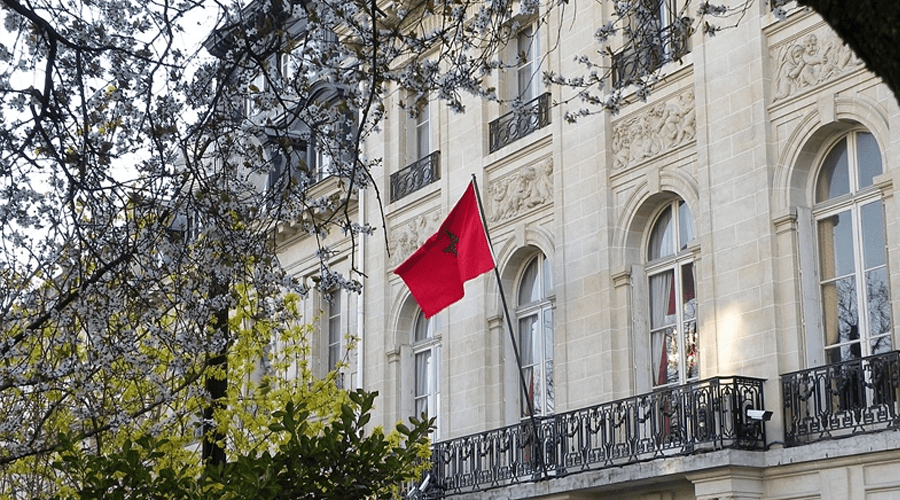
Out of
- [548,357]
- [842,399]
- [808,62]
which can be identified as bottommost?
[842,399]

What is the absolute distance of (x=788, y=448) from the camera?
677 inches

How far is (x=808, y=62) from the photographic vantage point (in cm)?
1766

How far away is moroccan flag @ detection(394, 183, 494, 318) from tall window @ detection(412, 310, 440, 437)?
3.65m

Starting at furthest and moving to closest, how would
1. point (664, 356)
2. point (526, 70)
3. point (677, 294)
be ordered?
1. point (526, 70)
2. point (664, 356)
3. point (677, 294)

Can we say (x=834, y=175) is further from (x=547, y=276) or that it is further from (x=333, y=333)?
(x=333, y=333)

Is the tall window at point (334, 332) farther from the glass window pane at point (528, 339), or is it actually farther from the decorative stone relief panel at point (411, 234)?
the glass window pane at point (528, 339)

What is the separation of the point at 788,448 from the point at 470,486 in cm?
677

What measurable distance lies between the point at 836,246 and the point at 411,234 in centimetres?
1040

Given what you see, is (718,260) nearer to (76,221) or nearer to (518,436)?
(518,436)

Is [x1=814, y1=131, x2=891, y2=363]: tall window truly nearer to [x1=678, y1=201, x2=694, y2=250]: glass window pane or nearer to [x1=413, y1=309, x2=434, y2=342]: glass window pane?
[x1=678, y1=201, x2=694, y2=250]: glass window pane

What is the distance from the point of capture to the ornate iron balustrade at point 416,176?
26.1 metres

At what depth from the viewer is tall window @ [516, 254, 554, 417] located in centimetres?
2262

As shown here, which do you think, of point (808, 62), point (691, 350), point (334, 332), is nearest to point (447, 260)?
point (691, 350)

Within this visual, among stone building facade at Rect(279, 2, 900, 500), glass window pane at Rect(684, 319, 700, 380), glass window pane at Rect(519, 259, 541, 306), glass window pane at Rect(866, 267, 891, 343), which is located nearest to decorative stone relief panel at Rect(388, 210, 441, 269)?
stone building facade at Rect(279, 2, 900, 500)
